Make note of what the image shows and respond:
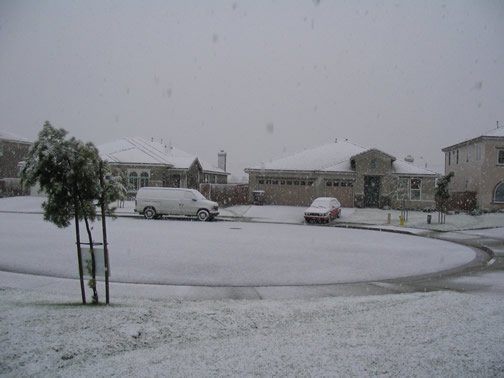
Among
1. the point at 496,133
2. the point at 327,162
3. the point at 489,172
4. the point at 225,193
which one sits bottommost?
the point at 225,193

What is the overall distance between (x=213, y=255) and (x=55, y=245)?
215 inches

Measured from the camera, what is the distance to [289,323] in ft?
20.1

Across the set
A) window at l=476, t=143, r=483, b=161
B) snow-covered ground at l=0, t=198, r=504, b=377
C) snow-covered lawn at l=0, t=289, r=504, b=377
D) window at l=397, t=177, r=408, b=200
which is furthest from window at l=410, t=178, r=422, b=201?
snow-covered lawn at l=0, t=289, r=504, b=377

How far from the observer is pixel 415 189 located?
1449 inches

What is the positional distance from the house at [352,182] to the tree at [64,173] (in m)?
31.6

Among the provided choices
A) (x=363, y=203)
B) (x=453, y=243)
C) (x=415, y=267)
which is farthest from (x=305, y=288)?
(x=363, y=203)

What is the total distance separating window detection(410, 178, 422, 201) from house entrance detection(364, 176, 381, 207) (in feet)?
9.51

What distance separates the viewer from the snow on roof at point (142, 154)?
37.0 metres

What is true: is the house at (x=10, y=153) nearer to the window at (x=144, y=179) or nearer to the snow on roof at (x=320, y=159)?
the window at (x=144, y=179)

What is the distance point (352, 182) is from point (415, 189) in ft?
18.1

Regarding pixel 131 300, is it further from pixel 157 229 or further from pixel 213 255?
pixel 157 229

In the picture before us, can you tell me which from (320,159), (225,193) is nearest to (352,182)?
(320,159)

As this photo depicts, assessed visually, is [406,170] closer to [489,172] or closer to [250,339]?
[489,172]

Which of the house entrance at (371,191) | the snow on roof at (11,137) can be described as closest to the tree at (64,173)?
the house entrance at (371,191)
